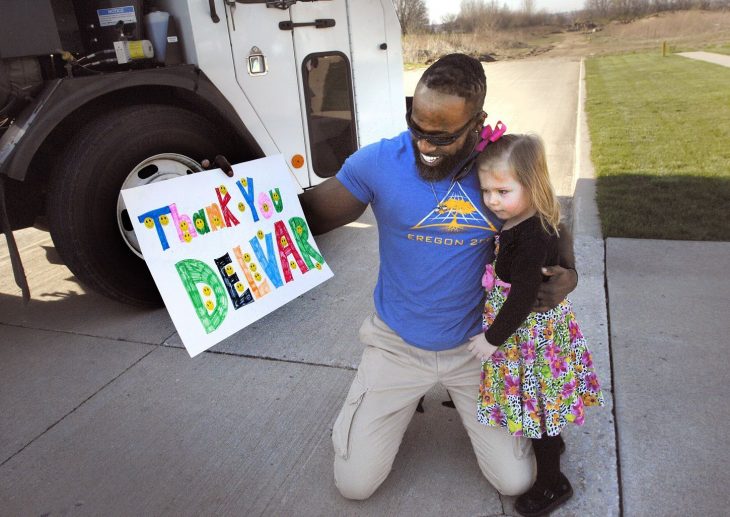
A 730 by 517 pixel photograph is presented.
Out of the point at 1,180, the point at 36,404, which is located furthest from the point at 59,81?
the point at 36,404

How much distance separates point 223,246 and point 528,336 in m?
1.77

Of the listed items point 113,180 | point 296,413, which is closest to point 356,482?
point 296,413

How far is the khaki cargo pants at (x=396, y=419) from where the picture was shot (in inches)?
78.7

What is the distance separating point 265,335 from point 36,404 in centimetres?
111

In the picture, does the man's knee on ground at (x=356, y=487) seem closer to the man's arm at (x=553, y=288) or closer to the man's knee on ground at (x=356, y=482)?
the man's knee on ground at (x=356, y=482)

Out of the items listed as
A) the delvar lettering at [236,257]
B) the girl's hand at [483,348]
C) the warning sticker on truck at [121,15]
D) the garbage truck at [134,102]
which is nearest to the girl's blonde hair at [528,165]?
the girl's hand at [483,348]

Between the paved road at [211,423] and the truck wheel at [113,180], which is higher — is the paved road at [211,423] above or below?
below

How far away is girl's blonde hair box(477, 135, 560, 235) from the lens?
1729 mm

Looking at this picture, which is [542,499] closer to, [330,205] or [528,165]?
[528,165]

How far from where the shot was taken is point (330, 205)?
2197mm

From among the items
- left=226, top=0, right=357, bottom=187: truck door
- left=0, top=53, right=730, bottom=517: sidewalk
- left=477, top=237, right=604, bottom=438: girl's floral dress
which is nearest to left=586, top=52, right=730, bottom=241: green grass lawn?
left=0, top=53, right=730, bottom=517: sidewalk

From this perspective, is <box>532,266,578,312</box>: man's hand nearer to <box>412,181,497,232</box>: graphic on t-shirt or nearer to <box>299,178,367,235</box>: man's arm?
<box>412,181,497,232</box>: graphic on t-shirt

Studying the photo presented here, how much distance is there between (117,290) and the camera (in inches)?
125

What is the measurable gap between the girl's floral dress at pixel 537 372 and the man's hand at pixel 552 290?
0.12 feet
